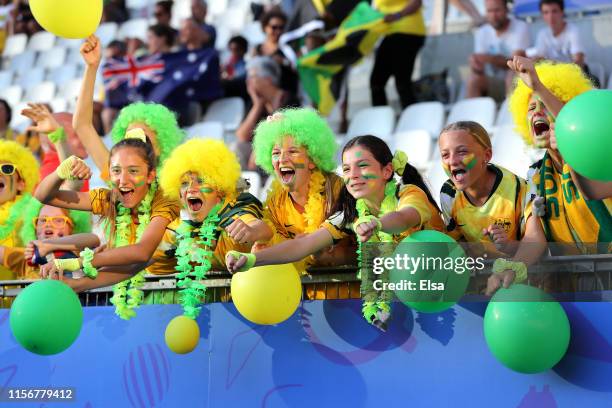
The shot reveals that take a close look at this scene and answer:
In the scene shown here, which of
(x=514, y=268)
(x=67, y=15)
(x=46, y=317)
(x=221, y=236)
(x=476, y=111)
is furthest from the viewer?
(x=476, y=111)

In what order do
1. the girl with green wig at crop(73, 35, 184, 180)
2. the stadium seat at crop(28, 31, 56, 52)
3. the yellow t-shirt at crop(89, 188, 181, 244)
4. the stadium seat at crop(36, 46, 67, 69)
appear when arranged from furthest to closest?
the stadium seat at crop(28, 31, 56, 52) → the stadium seat at crop(36, 46, 67, 69) → the girl with green wig at crop(73, 35, 184, 180) → the yellow t-shirt at crop(89, 188, 181, 244)

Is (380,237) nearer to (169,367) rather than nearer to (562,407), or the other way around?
(562,407)

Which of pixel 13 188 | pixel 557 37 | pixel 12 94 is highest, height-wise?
pixel 12 94

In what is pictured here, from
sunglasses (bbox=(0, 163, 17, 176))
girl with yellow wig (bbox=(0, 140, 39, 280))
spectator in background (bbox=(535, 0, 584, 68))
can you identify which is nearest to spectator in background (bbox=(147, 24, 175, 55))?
spectator in background (bbox=(535, 0, 584, 68))

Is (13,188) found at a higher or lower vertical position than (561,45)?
lower

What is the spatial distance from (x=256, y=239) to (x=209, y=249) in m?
0.43

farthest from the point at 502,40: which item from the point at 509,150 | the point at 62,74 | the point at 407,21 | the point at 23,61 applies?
the point at 23,61

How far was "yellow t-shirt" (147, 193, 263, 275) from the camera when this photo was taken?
436 cm

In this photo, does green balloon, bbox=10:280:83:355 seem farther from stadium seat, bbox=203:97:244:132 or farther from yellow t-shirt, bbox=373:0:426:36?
stadium seat, bbox=203:97:244:132

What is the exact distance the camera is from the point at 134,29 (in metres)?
12.2

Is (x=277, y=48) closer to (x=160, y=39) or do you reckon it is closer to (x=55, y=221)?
→ (x=160, y=39)

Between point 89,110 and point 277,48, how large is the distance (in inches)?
156

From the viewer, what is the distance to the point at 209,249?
14.6ft

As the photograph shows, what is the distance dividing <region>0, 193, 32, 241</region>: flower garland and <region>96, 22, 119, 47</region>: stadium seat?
6839 millimetres
